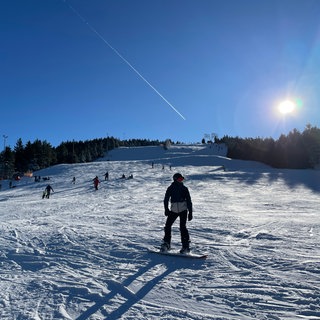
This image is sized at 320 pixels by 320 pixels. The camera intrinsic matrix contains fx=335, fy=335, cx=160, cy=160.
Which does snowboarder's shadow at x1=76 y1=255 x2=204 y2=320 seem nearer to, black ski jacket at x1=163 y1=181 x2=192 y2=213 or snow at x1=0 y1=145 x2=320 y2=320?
snow at x1=0 y1=145 x2=320 y2=320

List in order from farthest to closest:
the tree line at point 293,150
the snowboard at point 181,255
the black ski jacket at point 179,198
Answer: the tree line at point 293,150 → the black ski jacket at point 179,198 → the snowboard at point 181,255

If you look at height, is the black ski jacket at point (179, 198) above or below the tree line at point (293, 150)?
below

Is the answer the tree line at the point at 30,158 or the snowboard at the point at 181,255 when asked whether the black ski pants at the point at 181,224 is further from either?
the tree line at the point at 30,158

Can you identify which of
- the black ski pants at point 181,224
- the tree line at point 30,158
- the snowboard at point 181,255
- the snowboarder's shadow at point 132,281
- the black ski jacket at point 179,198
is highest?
the tree line at point 30,158

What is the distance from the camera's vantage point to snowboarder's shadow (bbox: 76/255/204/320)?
15.0 feet

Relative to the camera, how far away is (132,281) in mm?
5797

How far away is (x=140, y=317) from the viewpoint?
4383 mm

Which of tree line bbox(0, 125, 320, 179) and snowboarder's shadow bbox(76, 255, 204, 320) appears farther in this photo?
tree line bbox(0, 125, 320, 179)

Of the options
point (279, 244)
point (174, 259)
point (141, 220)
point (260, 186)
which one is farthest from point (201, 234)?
point (260, 186)

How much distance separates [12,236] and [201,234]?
5.81 m

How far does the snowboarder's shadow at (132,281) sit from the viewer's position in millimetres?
4574

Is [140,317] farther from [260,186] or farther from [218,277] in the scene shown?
[260,186]

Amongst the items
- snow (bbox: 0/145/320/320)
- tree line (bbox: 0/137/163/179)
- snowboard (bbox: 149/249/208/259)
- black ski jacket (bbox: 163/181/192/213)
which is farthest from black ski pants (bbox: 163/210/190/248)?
tree line (bbox: 0/137/163/179)

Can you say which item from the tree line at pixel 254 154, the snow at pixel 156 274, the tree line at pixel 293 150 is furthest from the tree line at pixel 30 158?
the snow at pixel 156 274
